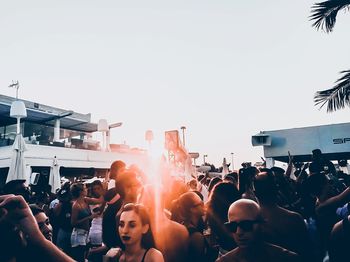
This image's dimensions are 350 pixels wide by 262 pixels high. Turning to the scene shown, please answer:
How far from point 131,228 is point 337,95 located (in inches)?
321

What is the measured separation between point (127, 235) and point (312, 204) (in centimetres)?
313

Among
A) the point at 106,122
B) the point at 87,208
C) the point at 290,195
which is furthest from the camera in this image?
the point at 106,122

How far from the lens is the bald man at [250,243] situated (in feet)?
7.45

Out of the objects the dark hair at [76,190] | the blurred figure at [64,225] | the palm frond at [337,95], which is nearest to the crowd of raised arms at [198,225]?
the dark hair at [76,190]

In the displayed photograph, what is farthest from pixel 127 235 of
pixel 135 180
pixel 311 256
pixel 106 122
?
pixel 106 122

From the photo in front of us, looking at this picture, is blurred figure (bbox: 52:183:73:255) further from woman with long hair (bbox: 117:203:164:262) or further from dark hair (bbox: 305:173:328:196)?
dark hair (bbox: 305:173:328:196)

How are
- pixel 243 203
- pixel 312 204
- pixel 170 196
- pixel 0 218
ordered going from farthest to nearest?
1. pixel 170 196
2. pixel 312 204
3. pixel 243 203
4. pixel 0 218

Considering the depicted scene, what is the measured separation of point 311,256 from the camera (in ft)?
10.1

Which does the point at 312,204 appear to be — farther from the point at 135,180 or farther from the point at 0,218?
the point at 0,218

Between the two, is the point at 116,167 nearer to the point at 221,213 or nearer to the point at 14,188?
the point at 14,188

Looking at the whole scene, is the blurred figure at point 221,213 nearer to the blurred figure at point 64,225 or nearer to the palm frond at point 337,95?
the blurred figure at point 64,225

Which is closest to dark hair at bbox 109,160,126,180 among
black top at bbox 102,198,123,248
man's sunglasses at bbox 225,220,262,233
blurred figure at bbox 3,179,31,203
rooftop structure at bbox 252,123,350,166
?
black top at bbox 102,198,123,248

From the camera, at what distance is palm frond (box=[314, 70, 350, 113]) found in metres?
8.68

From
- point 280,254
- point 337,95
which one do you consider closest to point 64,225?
point 280,254
